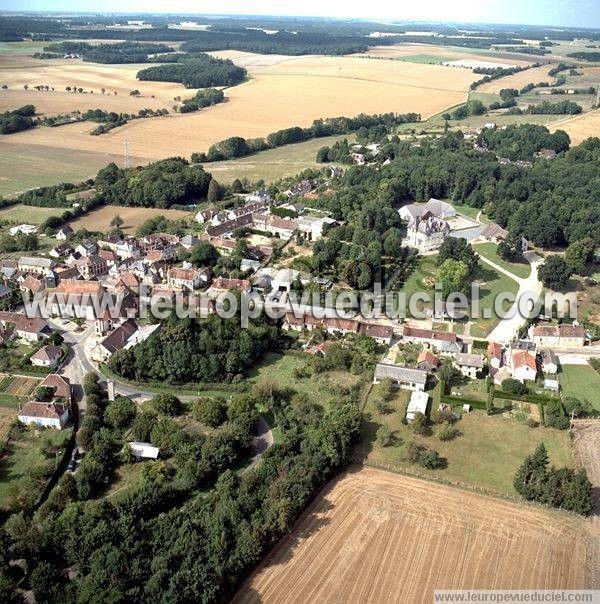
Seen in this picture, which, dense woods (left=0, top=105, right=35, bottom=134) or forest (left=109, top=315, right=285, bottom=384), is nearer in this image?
forest (left=109, top=315, right=285, bottom=384)

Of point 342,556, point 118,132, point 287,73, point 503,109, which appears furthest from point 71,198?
point 287,73

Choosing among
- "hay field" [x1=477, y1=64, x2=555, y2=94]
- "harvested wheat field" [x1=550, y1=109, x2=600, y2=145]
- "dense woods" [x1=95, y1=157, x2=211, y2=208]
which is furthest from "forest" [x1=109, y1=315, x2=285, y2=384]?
"hay field" [x1=477, y1=64, x2=555, y2=94]

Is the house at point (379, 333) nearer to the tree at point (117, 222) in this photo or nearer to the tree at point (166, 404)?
the tree at point (166, 404)

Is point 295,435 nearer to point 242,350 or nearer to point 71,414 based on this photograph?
point 242,350

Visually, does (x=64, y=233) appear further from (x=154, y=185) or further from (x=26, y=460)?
(x=26, y=460)

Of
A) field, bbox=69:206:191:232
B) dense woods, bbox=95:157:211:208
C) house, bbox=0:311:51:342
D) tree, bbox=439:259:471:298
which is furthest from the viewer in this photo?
dense woods, bbox=95:157:211:208

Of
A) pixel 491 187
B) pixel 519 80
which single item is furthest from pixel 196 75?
pixel 491 187

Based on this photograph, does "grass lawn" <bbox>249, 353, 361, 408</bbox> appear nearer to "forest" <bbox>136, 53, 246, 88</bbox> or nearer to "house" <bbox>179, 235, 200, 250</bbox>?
"house" <bbox>179, 235, 200, 250</bbox>
